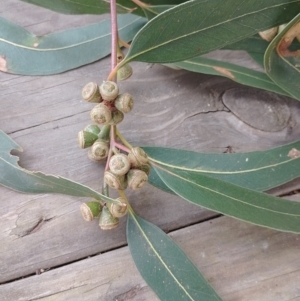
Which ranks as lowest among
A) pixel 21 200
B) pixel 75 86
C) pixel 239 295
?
pixel 239 295

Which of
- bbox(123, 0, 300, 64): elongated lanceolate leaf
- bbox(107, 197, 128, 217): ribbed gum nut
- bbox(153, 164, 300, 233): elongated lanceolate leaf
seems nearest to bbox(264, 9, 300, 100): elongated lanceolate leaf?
bbox(123, 0, 300, 64): elongated lanceolate leaf

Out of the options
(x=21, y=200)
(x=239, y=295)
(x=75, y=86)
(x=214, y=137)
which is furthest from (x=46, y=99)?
(x=239, y=295)

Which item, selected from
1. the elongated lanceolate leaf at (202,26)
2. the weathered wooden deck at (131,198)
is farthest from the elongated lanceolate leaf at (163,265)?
the elongated lanceolate leaf at (202,26)

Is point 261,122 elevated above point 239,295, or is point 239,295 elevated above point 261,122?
point 261,122

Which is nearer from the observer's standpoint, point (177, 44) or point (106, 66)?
point (177, 44)

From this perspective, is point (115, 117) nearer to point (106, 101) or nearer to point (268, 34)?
point (106, 101)

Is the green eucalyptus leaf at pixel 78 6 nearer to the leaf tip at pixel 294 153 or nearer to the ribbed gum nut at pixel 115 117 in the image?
the ribbed gum nut at pixel 115 117

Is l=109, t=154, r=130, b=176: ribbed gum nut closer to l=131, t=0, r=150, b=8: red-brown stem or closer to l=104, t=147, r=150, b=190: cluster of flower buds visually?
l=104, t=147, r=150, b=190: cluster of flower buds

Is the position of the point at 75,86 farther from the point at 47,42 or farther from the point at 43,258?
the point at 43,258
